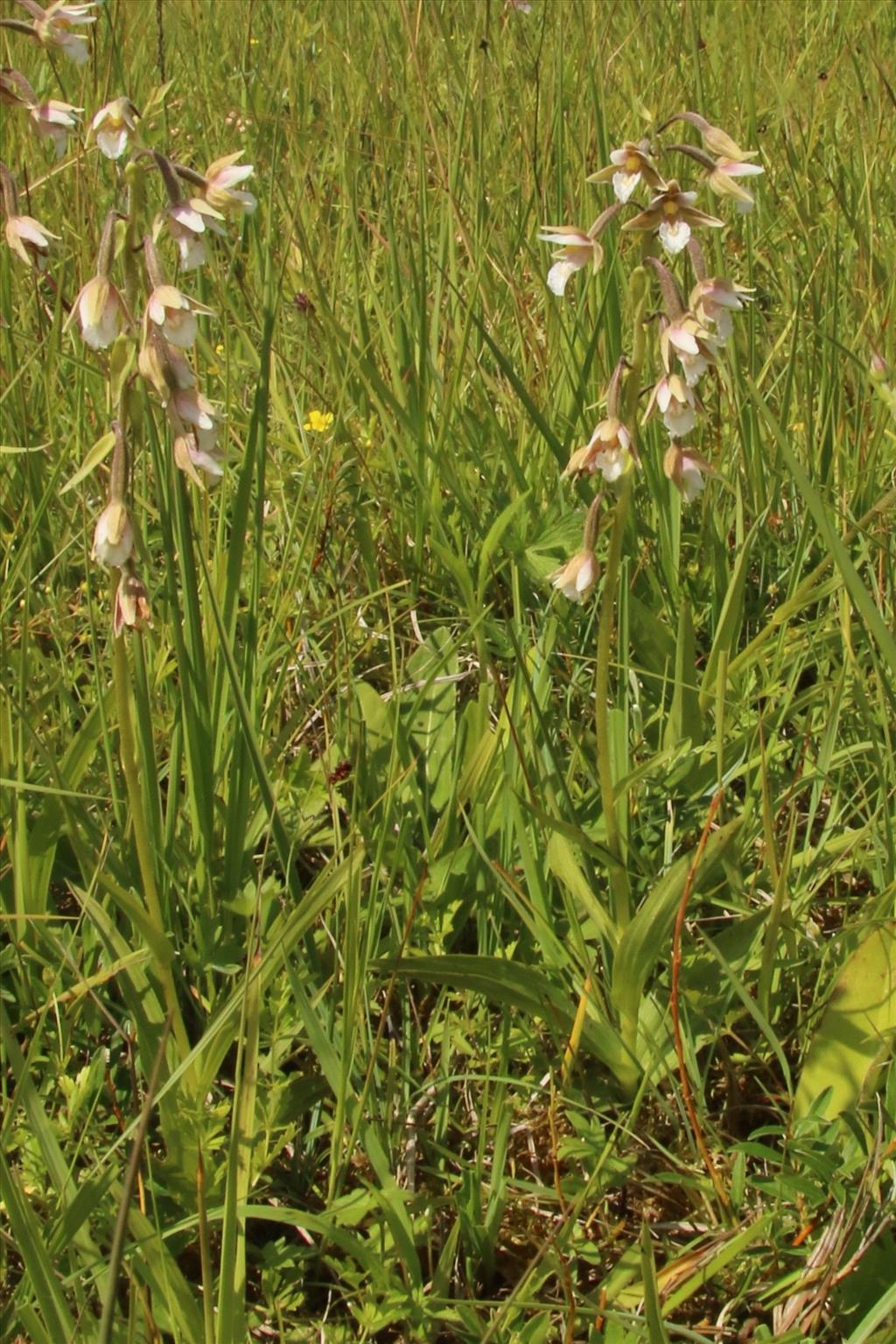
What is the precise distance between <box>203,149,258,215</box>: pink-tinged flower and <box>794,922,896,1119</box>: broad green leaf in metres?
1.05

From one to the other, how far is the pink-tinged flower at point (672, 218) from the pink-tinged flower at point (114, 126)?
552 mm

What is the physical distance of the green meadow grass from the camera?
1.23 m

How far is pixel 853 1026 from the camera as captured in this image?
1.37 meters

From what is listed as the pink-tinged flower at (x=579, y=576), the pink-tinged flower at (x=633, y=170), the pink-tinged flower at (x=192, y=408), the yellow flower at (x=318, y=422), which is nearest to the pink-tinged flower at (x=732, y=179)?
the pink-tinged flower at (x=633, y=170)

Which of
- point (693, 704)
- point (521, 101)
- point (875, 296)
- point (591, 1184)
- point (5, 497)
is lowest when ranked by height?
point (591, 1184)

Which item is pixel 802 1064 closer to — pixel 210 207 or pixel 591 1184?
pixel 591 1184

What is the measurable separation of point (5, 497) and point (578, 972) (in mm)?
1332

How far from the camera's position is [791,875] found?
1659mm

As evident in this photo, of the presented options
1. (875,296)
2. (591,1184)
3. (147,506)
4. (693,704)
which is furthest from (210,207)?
(875,296)

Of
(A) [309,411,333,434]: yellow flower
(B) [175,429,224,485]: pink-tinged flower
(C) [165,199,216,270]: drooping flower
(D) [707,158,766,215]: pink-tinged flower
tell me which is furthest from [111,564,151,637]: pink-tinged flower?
(A) [309,411,333,434]: yellow flower

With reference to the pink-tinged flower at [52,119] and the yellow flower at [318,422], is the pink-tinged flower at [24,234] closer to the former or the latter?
the pink-tinged flower at [52,119]

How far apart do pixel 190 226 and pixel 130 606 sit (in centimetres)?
40

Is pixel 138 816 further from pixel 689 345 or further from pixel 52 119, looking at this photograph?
pixel 52 119

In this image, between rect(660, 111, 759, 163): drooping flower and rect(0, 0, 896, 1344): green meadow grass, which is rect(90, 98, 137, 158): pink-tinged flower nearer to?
rect(0, 0, 896, 1344): green meadow grass
